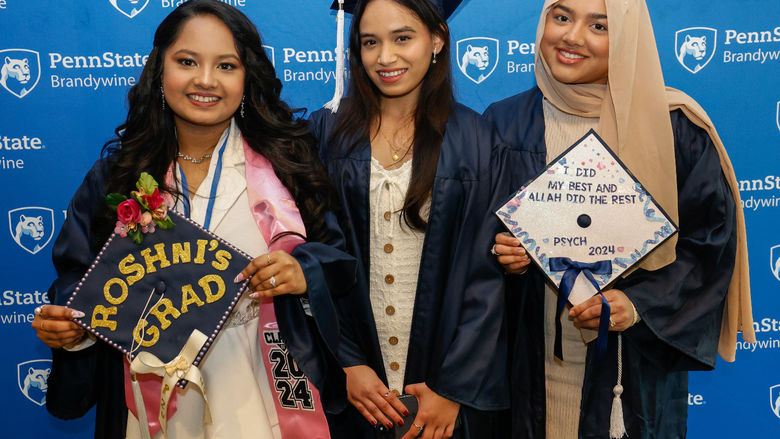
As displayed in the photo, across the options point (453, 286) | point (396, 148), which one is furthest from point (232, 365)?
point (396, 148)

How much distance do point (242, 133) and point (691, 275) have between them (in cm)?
160

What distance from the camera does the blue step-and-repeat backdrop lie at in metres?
3.05

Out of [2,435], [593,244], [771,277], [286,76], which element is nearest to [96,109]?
[286,76]

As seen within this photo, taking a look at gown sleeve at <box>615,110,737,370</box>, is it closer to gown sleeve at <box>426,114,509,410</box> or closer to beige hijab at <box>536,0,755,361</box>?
beige hijab at <box>536,0,755,361</box>

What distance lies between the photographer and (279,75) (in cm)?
313

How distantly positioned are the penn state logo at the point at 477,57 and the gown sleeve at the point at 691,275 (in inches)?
44.7

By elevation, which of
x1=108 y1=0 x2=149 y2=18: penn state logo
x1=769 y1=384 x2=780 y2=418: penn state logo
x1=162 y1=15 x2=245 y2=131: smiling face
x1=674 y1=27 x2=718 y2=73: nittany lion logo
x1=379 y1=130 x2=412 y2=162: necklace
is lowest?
x1=769 y1=384 x2=780 y2=418: penn state logo

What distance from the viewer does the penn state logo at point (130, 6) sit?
3020mm

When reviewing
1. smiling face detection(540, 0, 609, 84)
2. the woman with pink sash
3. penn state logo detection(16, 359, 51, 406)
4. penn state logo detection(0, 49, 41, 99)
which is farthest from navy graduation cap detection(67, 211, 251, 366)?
penn state logo detection(16, 359, 51, 406)

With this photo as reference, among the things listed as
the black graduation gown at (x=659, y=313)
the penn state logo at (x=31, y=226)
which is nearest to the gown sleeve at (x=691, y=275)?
the black graduation gown at (x=659, y=313)

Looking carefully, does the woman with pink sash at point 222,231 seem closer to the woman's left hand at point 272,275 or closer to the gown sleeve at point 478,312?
the woman's left hand at point 272,275

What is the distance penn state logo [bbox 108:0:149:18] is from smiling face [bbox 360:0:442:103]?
140 cm

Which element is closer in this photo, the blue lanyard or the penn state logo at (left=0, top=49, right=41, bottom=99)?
the blue lanyard

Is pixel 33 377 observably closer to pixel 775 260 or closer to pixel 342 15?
pixel 342 15
